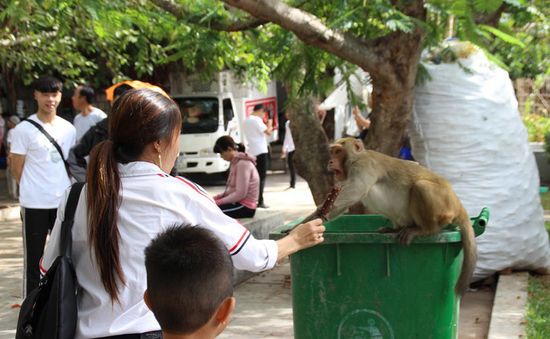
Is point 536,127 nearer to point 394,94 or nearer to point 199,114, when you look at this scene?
point 199,114

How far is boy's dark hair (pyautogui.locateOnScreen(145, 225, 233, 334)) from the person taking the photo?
6.82 feet

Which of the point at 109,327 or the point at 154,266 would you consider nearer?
the point at 154,266

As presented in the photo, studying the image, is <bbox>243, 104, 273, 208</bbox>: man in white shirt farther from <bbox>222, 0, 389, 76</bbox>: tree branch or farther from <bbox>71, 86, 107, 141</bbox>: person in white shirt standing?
<bbox>222, 0, 389, 76</bbox>: tree branch

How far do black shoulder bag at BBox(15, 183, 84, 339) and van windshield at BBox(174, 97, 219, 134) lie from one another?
15265 millimetres

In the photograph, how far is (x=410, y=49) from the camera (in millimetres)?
6445

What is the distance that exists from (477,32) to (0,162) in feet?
50.8

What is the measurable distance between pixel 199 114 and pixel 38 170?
12036mm

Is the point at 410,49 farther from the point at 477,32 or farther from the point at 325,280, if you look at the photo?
the point at 325,280

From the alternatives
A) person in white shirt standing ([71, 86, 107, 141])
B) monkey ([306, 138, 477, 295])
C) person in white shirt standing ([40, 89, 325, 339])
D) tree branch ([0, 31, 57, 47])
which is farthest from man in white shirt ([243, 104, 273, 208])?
person in white shirt standing ([40, 89, 325, 339])

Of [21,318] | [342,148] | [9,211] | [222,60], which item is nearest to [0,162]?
[9,211]

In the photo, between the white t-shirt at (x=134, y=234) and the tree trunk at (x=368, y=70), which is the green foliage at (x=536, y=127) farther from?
the white t-shirt at (x=134, y=234)

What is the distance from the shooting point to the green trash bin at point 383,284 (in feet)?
Result: 14.0

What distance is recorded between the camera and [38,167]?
627 centimetres

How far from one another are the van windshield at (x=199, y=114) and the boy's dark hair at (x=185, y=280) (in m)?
15.8
